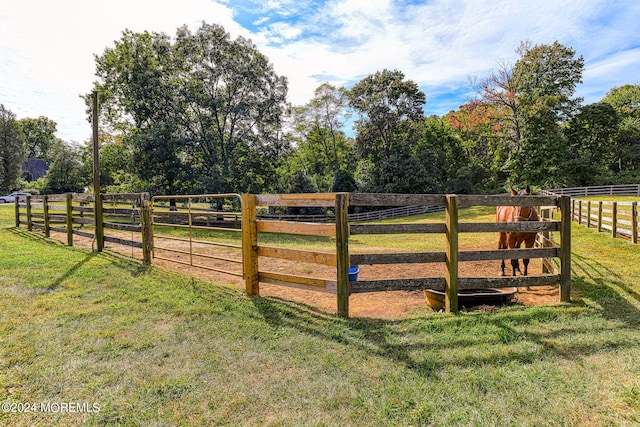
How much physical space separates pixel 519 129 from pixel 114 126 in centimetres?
3267

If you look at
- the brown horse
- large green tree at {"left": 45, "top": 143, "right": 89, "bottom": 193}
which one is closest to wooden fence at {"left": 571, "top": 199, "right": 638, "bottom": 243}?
the brown horse

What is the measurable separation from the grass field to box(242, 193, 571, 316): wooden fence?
37 centimetres

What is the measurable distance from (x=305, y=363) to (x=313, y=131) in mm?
34483

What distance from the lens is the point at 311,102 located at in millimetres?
34438

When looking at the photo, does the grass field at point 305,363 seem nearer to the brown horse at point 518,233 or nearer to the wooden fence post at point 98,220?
the brown horse at point 518,233

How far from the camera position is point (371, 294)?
5.28 metres

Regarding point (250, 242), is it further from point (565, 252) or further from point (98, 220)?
point (98, 220)

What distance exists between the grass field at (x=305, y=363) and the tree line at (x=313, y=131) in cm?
1546

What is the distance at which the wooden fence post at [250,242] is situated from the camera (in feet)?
15.1

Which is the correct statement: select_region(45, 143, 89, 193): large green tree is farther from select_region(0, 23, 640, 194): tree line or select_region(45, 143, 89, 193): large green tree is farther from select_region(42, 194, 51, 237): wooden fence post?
select_region(42, 194, 51, 237): wooden fence post

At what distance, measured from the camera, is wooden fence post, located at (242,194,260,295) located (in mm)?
4609

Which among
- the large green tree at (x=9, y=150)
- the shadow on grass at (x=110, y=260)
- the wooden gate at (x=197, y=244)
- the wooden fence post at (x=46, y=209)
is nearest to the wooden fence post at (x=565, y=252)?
the wooden gate at (x=197, y=244)

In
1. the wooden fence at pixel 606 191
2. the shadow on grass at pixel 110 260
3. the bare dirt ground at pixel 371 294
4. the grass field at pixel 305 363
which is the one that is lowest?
the bare dirt ground at pixel 371 294

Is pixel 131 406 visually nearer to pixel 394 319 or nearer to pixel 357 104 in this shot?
pixel 394 319
